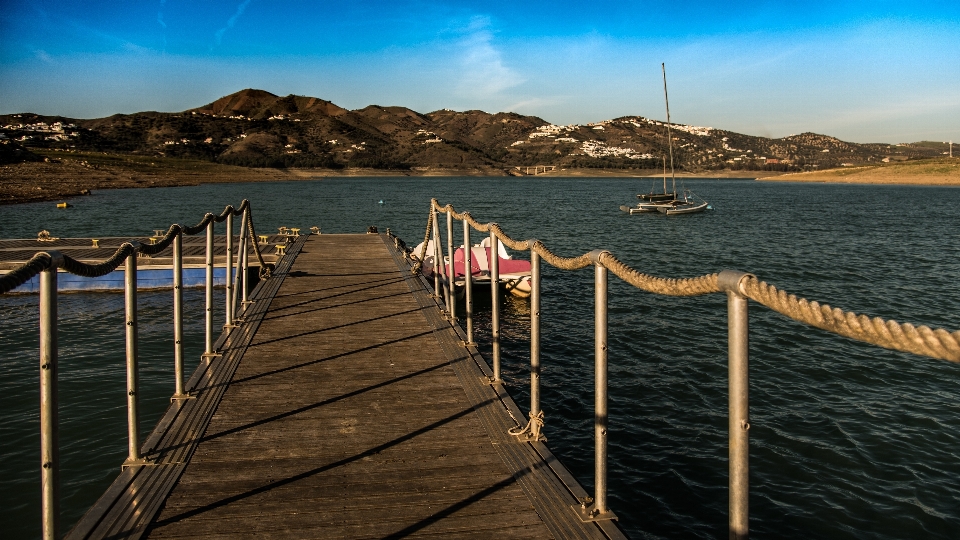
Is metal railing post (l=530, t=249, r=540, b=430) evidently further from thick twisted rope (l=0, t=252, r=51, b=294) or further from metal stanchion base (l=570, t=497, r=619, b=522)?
thick twisted rope (l=0, t=252, r=51, b=294)

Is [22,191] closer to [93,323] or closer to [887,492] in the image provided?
[93,323]

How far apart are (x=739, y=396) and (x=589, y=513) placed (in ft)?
5.80

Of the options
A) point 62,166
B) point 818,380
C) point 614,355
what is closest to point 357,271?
point 614,355

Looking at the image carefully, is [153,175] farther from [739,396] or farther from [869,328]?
[869,328]

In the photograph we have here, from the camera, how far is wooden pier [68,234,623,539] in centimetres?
393

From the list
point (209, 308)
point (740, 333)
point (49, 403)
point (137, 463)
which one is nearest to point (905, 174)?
point (209, 308)

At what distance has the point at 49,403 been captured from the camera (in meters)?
3.28

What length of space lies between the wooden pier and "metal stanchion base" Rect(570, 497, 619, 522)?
38 millimetres

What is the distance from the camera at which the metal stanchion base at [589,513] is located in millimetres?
3926

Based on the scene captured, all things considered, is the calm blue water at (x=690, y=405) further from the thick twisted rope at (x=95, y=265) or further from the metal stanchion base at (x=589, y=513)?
the thick twisted rope at (x=95, y=265)

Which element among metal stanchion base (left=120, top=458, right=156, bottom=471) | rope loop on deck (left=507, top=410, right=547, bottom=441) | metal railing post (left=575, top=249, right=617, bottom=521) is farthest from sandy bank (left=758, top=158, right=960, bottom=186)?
metal stanchion base (left=120, top=458, right=156, bottom=471)

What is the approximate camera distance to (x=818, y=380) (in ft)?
38.4

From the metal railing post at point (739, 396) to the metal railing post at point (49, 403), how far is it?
3131mm

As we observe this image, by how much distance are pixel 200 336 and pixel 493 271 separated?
940 cm
